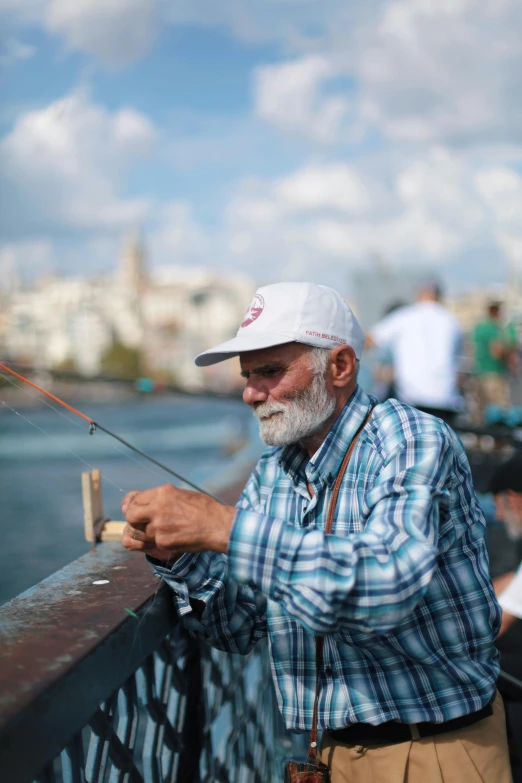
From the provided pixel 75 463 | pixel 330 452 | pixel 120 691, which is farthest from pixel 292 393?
pixel 75 463

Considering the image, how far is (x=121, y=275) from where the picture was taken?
579 feet

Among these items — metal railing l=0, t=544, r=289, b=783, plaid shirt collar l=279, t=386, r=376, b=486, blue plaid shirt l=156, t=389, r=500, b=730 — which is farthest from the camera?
plaid shirt collar l=279, t=386, r=376, b=486

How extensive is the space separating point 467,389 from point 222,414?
91194 millimetres

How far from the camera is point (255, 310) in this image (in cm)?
191

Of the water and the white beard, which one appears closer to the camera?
the white beard

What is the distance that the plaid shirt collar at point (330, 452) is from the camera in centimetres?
182

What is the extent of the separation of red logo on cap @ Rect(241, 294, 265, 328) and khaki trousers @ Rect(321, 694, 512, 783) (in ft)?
3.13

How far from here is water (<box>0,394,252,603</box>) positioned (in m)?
8.58

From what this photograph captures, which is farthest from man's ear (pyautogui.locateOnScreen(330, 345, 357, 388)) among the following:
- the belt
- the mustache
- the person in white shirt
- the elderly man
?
the person in white shirt

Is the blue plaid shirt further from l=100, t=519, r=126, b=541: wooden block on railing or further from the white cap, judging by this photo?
l=100, t=519, r=126, b=541: wooden block on railing

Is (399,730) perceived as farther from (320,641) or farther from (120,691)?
(120,691)

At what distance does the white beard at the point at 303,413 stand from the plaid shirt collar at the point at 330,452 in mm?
40

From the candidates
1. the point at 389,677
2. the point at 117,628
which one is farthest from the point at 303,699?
the point at 117,628

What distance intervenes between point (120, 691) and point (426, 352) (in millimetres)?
4836
